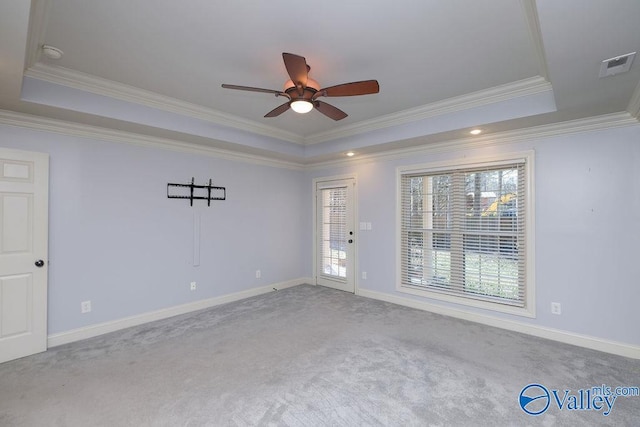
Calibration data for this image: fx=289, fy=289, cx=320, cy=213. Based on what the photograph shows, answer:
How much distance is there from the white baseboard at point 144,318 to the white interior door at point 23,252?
18 cm

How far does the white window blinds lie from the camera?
3578 mm

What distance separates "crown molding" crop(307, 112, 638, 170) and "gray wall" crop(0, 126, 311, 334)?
7.16 feet

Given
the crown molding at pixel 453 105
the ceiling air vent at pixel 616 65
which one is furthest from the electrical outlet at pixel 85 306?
the ceiling air vent at pixel 616 65

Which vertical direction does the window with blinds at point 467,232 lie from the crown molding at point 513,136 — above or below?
below

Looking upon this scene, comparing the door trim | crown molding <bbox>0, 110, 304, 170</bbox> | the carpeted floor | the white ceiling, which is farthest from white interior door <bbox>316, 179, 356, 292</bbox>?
the white ceiling

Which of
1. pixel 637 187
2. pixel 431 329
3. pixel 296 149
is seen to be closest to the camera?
pixel 637 187

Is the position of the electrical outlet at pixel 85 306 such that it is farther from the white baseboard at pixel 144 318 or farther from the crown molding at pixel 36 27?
the crown molding at pixel 36 27

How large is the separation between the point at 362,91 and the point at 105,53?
7.13ft

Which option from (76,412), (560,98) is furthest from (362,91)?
(76,412)

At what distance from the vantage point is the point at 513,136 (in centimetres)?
350

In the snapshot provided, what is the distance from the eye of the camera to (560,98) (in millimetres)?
2592

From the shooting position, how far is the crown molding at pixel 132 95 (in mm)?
2663

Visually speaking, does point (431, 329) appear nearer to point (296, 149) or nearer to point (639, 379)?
point (639, 379)

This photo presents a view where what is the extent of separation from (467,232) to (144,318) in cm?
438
